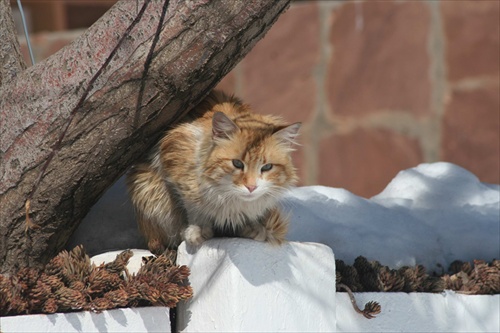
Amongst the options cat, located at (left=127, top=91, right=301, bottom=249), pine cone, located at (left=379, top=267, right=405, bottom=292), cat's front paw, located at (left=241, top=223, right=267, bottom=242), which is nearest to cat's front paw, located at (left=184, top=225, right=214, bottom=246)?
cat, located at (left=127, top=91, right=301, bottom=249)

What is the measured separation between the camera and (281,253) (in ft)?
9.04

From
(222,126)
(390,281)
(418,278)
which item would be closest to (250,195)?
(222,126)

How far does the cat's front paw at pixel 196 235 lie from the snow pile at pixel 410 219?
54 cm

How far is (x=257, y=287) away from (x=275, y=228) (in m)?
0.20

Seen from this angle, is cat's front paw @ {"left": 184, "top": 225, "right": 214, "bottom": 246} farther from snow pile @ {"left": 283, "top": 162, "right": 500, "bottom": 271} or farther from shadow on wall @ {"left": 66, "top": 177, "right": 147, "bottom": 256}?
snow pile @ {"left": 283, "top": 162, "right": 500, "bottom": 271}

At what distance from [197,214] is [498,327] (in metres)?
1.22

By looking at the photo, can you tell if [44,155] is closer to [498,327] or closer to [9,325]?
[9,325]

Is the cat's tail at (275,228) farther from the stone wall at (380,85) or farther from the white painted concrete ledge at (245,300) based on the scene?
the stone wall at (380,85)

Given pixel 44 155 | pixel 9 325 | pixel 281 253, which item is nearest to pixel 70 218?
pixel 44 155

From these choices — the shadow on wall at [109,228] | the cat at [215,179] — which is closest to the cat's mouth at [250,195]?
the cat at [215,179]

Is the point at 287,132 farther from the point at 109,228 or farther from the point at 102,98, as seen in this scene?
the point at 109,228

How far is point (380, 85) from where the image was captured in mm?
4742

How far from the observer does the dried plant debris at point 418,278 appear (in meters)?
3.07

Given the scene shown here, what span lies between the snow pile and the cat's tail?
1.56ft
